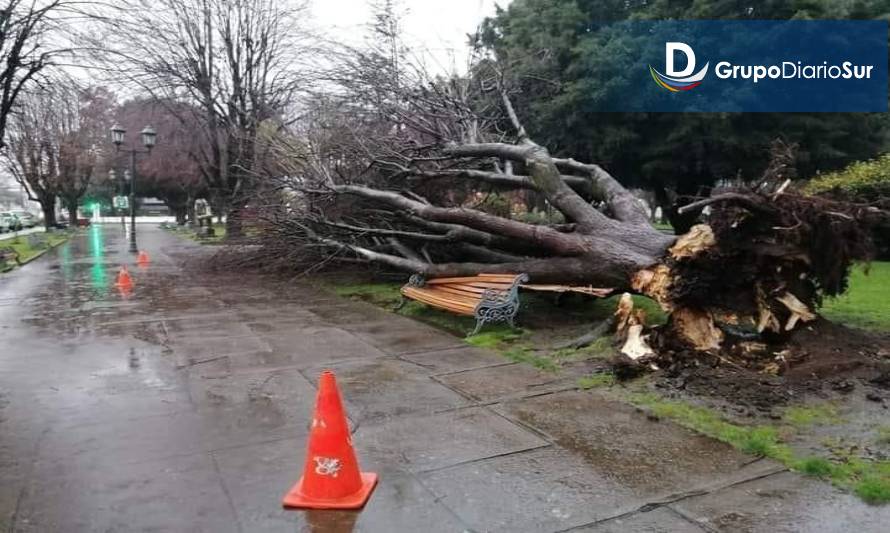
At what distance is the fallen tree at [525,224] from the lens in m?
5.56

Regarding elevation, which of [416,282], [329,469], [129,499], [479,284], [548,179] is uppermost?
[548,179]

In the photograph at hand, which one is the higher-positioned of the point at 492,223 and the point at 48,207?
the point at 48,207

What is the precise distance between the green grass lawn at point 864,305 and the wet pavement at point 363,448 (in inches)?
132

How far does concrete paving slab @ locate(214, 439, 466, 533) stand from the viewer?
9.96ft

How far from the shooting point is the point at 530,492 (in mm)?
3342

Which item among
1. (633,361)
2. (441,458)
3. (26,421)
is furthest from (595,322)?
(26,421)

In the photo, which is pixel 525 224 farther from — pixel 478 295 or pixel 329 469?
pixel 329 469

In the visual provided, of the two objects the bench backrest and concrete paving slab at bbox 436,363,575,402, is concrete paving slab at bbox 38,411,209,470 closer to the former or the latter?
concrete paving slab at bbox 436,363,575,402

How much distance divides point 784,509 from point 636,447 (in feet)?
3.10

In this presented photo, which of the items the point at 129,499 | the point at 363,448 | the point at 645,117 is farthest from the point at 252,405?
the point at 645,117

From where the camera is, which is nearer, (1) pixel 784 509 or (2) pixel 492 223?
(1) pixel 784 509

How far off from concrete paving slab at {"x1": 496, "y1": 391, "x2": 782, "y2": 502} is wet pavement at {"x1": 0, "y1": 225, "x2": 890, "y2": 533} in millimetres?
14

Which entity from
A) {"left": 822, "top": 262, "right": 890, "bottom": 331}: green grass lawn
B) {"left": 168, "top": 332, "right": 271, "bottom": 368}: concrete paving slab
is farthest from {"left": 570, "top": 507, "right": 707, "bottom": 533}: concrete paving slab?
{"left": 168, "top": 332, "right": 271, "bottom": 368}: concrete paving slab

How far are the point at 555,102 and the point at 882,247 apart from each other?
317 inches
